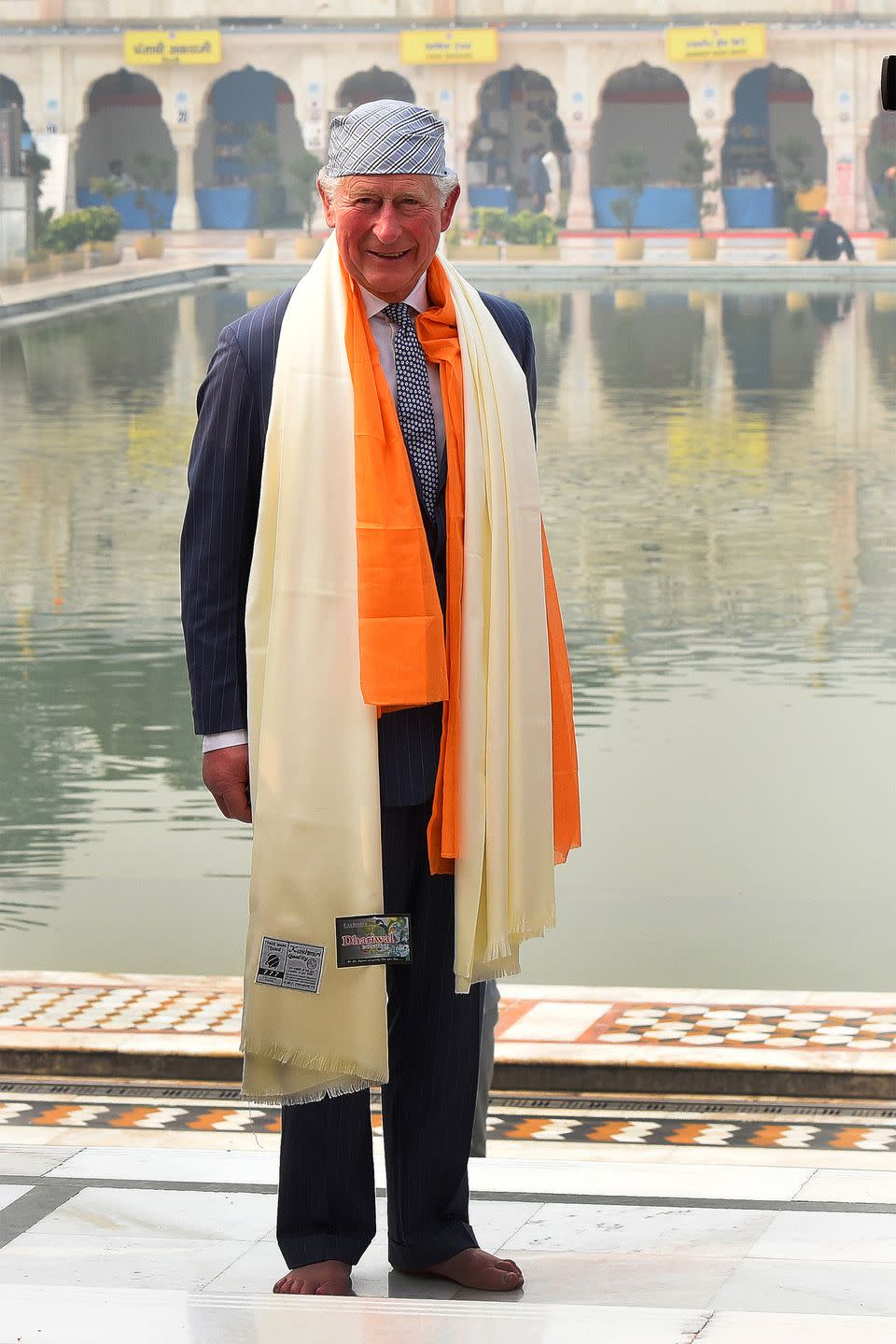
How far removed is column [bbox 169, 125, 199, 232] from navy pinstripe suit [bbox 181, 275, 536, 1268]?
10.6 metres

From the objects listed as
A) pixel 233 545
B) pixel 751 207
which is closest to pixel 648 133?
pixel 751 207

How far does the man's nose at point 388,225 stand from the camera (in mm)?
1769

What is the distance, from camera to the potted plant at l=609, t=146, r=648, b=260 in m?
12.0

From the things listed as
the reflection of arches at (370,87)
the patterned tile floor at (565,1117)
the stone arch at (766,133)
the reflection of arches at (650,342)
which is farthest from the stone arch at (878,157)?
the patterned tile floor at (565,1117)

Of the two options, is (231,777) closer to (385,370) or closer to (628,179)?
(385,370)

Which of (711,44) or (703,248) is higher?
(711,44)

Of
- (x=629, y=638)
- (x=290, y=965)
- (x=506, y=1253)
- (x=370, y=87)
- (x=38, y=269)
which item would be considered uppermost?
(x=370, y=87)

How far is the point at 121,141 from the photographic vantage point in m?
12.2

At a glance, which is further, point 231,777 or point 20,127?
point 20,127

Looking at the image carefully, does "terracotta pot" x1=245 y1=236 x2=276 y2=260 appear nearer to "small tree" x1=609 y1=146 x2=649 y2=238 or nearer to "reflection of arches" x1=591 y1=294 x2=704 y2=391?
"reflection of arches" x1=591 y1=294 x2=704 y2=391

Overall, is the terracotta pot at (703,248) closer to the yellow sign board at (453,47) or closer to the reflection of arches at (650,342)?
the reflection of arches at (650,342)

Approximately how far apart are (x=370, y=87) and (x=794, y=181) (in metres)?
2.42

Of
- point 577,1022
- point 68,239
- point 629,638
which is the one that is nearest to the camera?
point 577,1022

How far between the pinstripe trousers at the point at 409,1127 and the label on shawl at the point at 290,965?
0.28 feet
